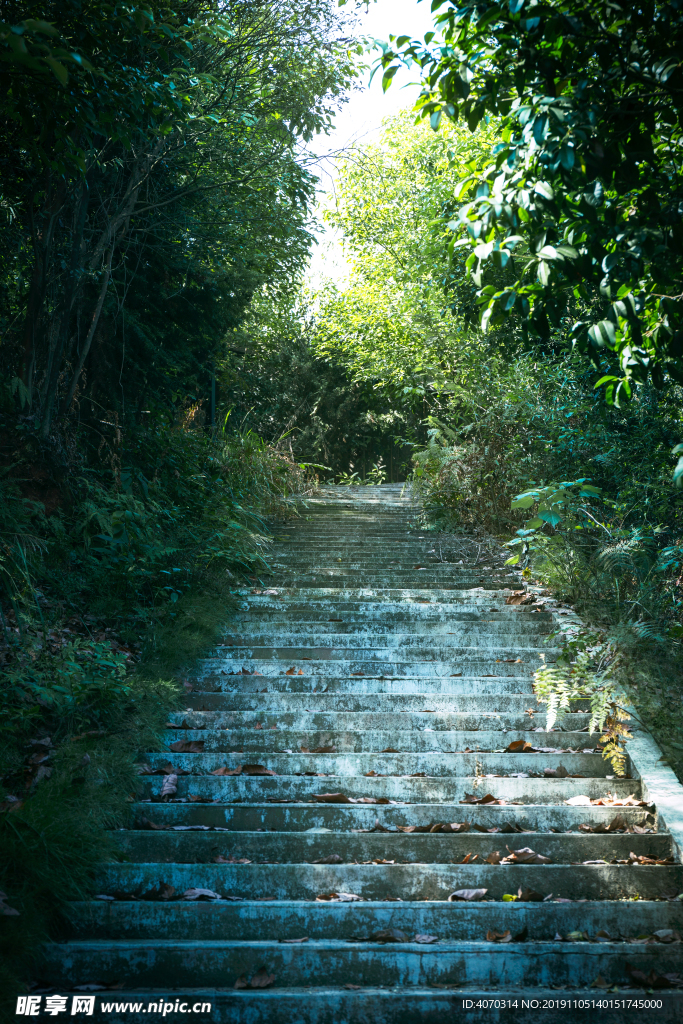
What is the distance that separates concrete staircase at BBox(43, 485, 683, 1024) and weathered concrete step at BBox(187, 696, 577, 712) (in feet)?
0.04

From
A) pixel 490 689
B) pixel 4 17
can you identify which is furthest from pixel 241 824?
pixel 4 17

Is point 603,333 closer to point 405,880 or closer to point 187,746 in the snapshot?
point 405,880

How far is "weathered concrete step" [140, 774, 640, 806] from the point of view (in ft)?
13.0

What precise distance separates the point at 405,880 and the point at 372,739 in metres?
1.15

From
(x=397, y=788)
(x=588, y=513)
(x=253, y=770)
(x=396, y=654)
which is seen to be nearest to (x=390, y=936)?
(x=397, y=788)

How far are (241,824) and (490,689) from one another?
2.04m

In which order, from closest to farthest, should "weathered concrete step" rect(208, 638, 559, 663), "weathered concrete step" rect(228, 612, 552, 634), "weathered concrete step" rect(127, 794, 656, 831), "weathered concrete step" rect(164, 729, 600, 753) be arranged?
"weathered concrete step" rect(127, 794, 656, 831) < "weathered concrete step" rect(164, 729, 600, 753) < "weathered concrete step" rect(208, 638, 559, 663) < "weathered concrete step" rect(228, 612, 552, 634)

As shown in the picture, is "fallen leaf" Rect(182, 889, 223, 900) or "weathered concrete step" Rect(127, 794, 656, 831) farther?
"weathered concrete step" Rect(127, 794, 656, 831)

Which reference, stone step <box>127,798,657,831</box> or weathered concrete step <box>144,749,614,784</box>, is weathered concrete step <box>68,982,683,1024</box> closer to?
stone step <box>127,798,657,831</box>

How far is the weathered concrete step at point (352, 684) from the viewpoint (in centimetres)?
510

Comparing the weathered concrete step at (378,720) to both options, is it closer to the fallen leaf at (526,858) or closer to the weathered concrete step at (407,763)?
the weathered concrete step at (407,763)

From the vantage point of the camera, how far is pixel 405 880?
336 cm

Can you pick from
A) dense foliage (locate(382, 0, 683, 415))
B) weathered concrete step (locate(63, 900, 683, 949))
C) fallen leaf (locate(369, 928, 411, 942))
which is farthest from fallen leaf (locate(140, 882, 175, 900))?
dense foliage (locate(382, 0, 683, 415))

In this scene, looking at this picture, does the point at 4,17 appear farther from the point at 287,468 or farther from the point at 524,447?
the point at 287,468
